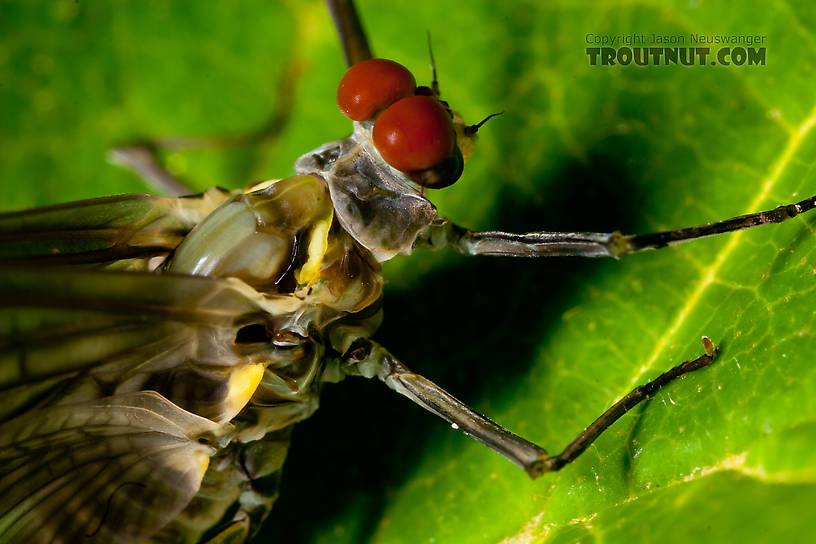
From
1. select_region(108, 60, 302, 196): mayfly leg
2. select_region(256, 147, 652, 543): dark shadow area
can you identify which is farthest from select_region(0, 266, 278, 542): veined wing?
select_region(108, 60, 302, 196): mayfly leg

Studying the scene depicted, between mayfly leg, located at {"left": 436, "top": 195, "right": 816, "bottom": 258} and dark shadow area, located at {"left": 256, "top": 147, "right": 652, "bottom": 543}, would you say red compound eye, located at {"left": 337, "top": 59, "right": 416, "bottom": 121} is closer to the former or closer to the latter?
mayfly leg, located at {"left": 436, "top": 195, "right": 816, "bottom": 258}

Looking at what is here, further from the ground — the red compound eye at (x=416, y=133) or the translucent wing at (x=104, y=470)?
the red compound eye at (x=416, y=133)

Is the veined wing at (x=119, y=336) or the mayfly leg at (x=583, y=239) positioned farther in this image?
the mayfly leg at (x=583, y=239)

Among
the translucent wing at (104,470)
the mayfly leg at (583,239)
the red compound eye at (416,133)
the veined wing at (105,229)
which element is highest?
the red compound eye at (416,133)

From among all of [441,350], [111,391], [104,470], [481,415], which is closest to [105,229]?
[111,391]

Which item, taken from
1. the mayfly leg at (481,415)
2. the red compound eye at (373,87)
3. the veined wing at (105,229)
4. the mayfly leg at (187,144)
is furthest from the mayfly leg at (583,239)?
the mayfly leg at (187,144)

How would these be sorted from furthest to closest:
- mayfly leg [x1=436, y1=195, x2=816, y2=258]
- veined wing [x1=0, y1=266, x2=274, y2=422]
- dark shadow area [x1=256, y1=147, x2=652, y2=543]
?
dark shadow area [x1=256, y1=147, x2=652, y2=543], mayfly leg [x1=436, y1=195, x2=816, y2=258], veined wing [x1=0, y1=266, x2=274, y2=422]

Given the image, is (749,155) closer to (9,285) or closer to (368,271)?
(368,271)

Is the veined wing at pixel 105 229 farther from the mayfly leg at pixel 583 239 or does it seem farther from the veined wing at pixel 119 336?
the mayfly leg at pixel 583 239

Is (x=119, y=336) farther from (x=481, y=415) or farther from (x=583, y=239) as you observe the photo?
(x=583, y=239)
